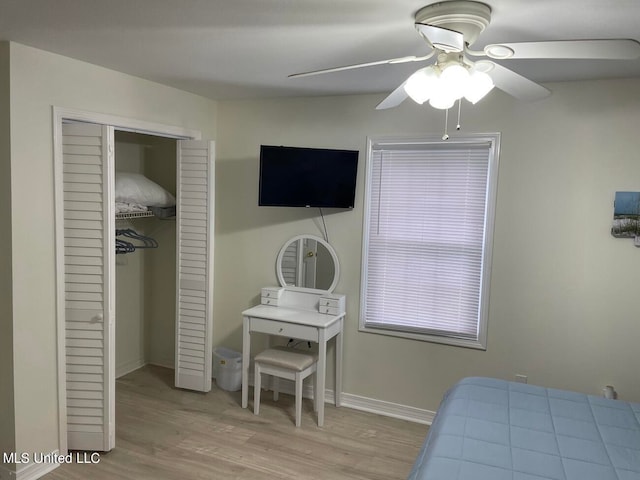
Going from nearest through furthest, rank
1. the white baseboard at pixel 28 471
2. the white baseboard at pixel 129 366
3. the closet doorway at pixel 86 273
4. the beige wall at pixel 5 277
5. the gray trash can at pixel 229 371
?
the beige wall at pixel 5 277 < the white baseboard at pixel 28 471 < the closet doorway at pixel 86 273 < the gray trash can at pixel 229 371 < the white baseboard at pixel 129 366

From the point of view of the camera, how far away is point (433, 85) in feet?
6.13

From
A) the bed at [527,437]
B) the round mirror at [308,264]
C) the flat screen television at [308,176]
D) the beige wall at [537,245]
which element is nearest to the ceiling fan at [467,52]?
the beige wall at [537,245]

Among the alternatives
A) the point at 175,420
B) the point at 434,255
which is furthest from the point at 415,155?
the point at 175,420

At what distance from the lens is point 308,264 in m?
3.97

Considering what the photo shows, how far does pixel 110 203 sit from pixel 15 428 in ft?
4.42

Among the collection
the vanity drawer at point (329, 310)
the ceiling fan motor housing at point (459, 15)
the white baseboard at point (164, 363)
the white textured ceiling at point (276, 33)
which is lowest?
the white baseboard at point (164, 363)

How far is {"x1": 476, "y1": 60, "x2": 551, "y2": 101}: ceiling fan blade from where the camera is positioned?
198cm

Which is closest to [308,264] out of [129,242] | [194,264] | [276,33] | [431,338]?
[194,264]

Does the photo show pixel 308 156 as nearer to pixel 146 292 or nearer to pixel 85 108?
pixel 85 108

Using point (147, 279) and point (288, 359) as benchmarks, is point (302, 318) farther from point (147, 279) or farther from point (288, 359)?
point (147, 279)

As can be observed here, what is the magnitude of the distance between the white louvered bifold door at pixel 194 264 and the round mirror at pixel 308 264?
1.95ft

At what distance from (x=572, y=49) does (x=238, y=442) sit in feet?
9.59

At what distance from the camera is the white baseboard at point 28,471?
276 cm

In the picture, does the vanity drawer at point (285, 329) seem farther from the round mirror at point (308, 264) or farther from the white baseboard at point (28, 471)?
the white baseboard at point (28, 471)
